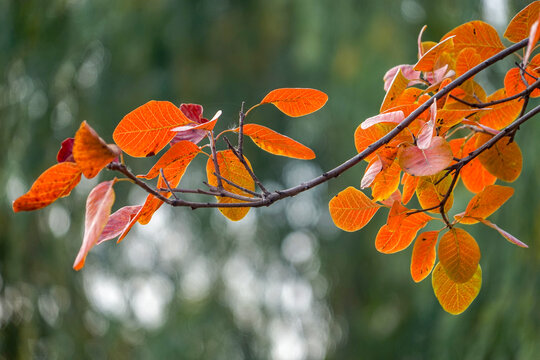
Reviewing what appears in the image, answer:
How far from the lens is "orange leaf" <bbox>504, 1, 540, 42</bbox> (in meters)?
0.45

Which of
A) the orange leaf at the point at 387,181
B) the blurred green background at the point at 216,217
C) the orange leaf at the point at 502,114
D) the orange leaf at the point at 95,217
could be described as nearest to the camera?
the orange leaf at the point at 95,217

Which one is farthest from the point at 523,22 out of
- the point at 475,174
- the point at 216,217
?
the point at 216,217

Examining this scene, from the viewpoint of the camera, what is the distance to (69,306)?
2221 mm

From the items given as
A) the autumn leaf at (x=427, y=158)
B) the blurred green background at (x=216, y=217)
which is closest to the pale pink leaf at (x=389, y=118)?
the autumn leaf at (x=427, y=158)

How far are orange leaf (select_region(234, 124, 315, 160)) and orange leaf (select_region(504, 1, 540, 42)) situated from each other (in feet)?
0.68

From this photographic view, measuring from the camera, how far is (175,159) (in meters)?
0.42

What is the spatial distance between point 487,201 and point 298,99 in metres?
0.18

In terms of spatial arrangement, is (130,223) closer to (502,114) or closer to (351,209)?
(351,209)

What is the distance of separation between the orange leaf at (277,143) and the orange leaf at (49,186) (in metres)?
0.14

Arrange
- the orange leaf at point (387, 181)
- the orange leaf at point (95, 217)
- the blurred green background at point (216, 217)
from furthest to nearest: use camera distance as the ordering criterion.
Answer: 1. the blurred green background at point (216, 217)
2. the orange leaf at point (387, 181)
3. the orange leaf at point (95, 217)

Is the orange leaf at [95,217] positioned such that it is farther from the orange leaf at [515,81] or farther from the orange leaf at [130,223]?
the orange leaf at [515,81]

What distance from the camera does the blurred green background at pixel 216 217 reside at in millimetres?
2035

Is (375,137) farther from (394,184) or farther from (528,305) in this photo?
(528,305)

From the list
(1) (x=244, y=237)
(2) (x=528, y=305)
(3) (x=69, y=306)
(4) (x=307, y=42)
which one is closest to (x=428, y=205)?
(2) (x=528, y=305)
